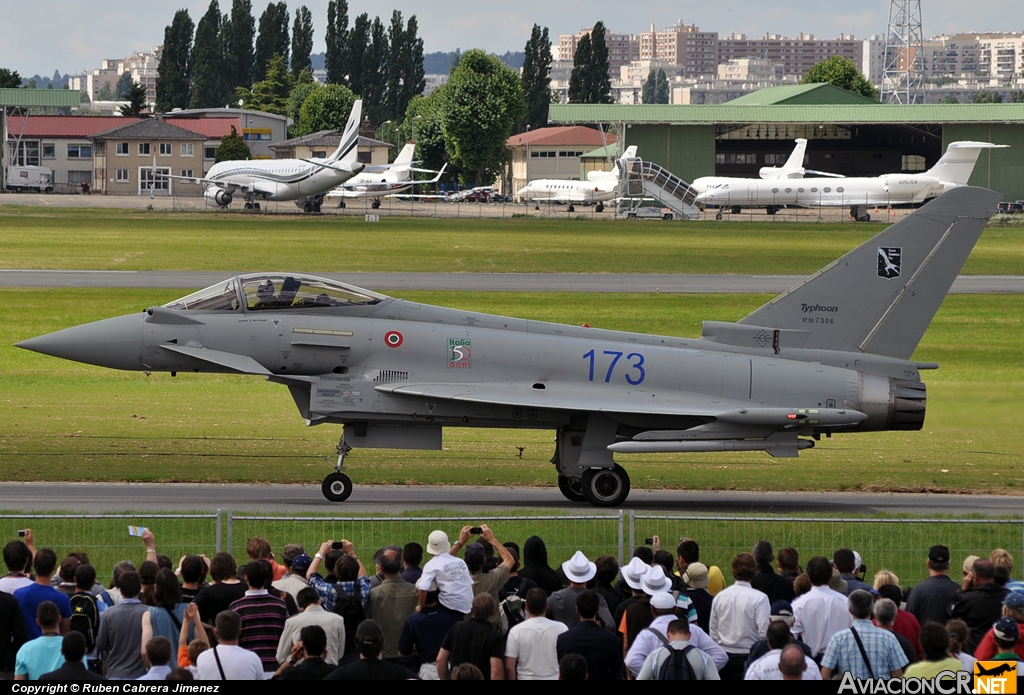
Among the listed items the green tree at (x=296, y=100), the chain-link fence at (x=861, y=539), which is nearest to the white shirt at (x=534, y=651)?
the chain-link fence at (x=861, y=539)

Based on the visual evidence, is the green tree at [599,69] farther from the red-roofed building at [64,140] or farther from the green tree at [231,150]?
the green tree at [231,150]

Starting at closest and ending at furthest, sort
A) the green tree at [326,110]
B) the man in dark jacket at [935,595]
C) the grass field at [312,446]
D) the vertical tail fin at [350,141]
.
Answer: the man in dark jacket at [935,595]
the grass field at [312,446]
the vertical tail fin at [350,141]
the green tree at [326,110]

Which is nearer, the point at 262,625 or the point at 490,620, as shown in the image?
the point at 490,620

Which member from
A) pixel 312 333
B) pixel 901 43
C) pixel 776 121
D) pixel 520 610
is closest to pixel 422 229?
pixel 776 121

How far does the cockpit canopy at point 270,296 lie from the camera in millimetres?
20047

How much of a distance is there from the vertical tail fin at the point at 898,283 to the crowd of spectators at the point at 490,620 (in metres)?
10.1

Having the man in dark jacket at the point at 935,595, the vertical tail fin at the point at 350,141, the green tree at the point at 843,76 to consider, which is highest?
the green tree at the point at 843,76

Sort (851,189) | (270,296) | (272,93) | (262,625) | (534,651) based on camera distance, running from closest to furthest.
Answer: (534,651)
(262,625)
(270,296)
(851,189)
(272,93)

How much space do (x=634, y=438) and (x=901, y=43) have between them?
16124cm

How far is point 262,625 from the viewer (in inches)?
360

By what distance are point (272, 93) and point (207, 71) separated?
1375 centimetres

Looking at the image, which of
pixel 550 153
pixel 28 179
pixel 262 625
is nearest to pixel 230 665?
pixel 262 625

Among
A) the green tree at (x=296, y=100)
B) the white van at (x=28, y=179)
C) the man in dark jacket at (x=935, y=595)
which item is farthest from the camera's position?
the green tree at (x=296, y=100)

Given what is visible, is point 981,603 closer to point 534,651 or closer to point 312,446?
point 534,651
